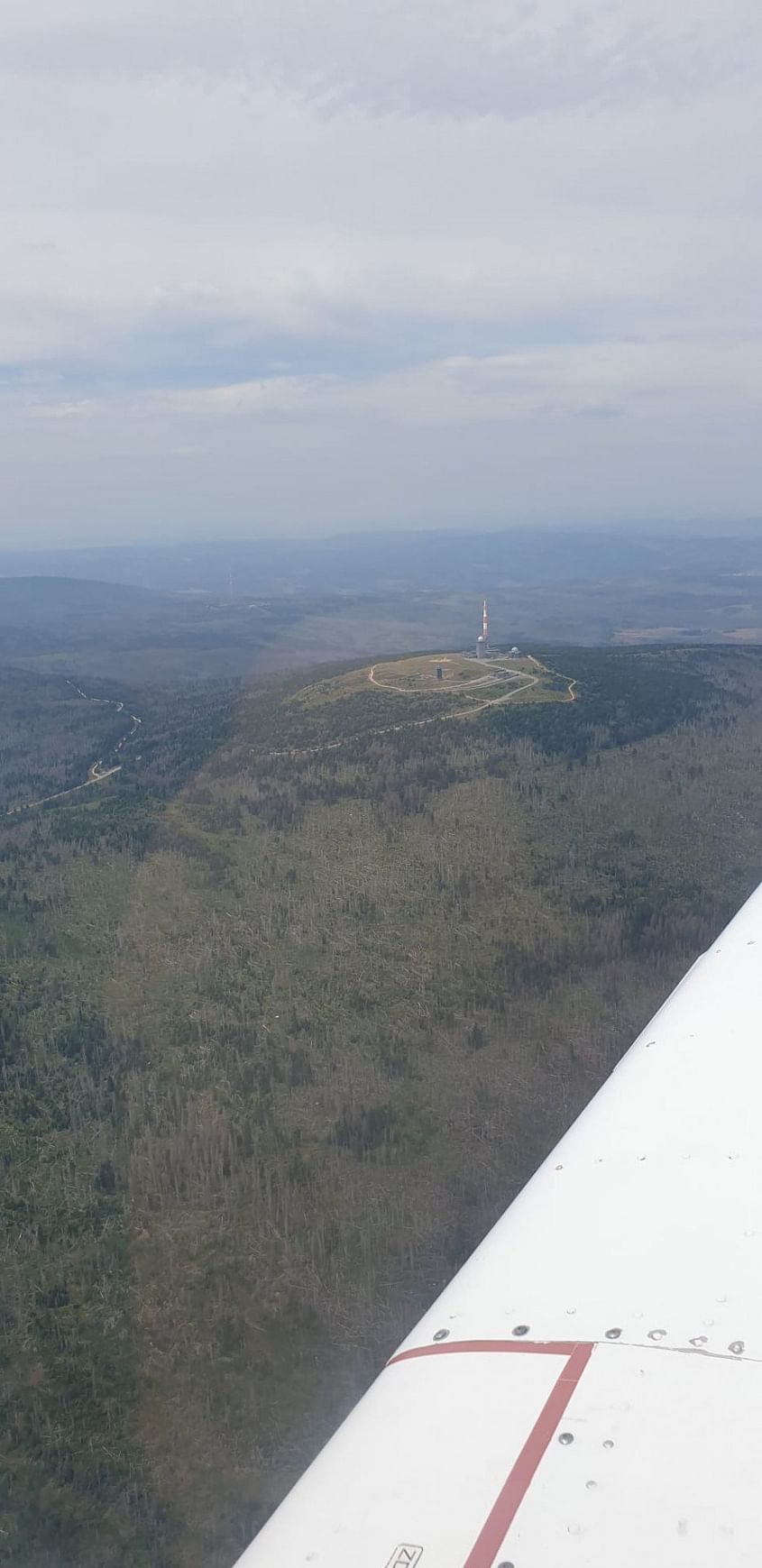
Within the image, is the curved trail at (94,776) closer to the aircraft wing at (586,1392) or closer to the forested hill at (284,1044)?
the forested hill at (284,1044)

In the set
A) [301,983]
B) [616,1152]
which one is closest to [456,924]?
[301,983]

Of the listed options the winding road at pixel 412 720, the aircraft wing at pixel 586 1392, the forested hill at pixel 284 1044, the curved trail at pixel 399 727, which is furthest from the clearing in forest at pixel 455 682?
the aircraft wing at pixel 586 1392

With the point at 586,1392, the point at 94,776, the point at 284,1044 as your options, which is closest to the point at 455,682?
the point at 94,776

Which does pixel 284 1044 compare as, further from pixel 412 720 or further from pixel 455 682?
pixel 455 682

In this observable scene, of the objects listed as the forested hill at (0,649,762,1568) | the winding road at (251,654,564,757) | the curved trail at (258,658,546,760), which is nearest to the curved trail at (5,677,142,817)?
the forested hill at (0,649,762,1568)

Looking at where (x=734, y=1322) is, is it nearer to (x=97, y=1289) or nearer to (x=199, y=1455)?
(x=199, y=1455)
